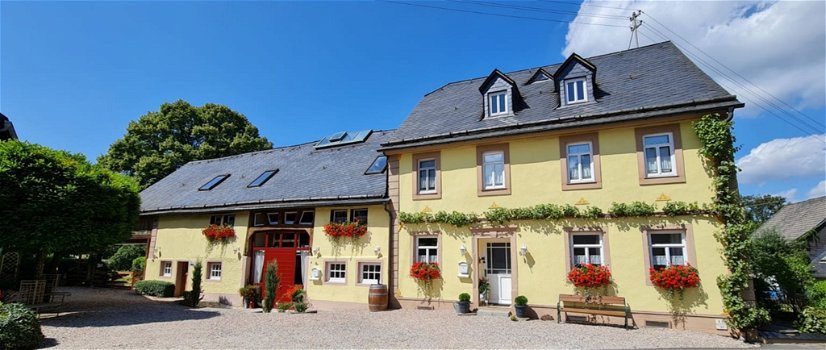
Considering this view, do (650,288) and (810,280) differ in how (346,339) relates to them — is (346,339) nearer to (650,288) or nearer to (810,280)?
(650,288)

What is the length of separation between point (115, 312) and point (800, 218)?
3632 cm

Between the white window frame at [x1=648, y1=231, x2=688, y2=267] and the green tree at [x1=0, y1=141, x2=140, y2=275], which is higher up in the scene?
the green tree at [x1=0, y1=141, x2=140, y2=275]

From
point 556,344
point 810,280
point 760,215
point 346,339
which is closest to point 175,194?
point 346,339

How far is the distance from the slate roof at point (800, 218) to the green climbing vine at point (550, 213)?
17.0 metres

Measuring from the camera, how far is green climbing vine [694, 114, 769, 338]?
33.5 ft

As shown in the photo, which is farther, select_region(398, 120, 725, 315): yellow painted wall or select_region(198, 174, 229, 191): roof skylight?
select_region(198, 174, 229, 191): roof skylight

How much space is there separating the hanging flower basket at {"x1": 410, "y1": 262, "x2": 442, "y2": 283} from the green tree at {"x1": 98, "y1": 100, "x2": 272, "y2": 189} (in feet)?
87.7

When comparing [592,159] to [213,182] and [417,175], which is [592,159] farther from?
[213,182]

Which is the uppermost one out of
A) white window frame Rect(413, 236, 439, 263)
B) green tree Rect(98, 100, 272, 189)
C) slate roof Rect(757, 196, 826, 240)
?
green tree Rect(98, 100, 272, 189)

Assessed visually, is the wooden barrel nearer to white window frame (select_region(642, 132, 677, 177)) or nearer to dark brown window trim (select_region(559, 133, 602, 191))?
dark brown window trim (select_region(559, 133, 602, 191))

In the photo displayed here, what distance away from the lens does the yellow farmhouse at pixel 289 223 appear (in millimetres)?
15492

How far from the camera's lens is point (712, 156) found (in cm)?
1112

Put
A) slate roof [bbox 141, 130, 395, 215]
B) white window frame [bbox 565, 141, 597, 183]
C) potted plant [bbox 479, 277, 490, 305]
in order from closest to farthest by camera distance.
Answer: white window frame [bbox 565, 141, 597, 183] → potted plant [bbox 479, 277, 490, 305] → slate roof [bbox 141, 130, 395, 215]

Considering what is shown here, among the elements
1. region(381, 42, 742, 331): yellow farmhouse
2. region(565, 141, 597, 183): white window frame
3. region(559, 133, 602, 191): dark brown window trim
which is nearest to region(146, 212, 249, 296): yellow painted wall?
region(381, 42, 742, 331): yellow farmhouse
